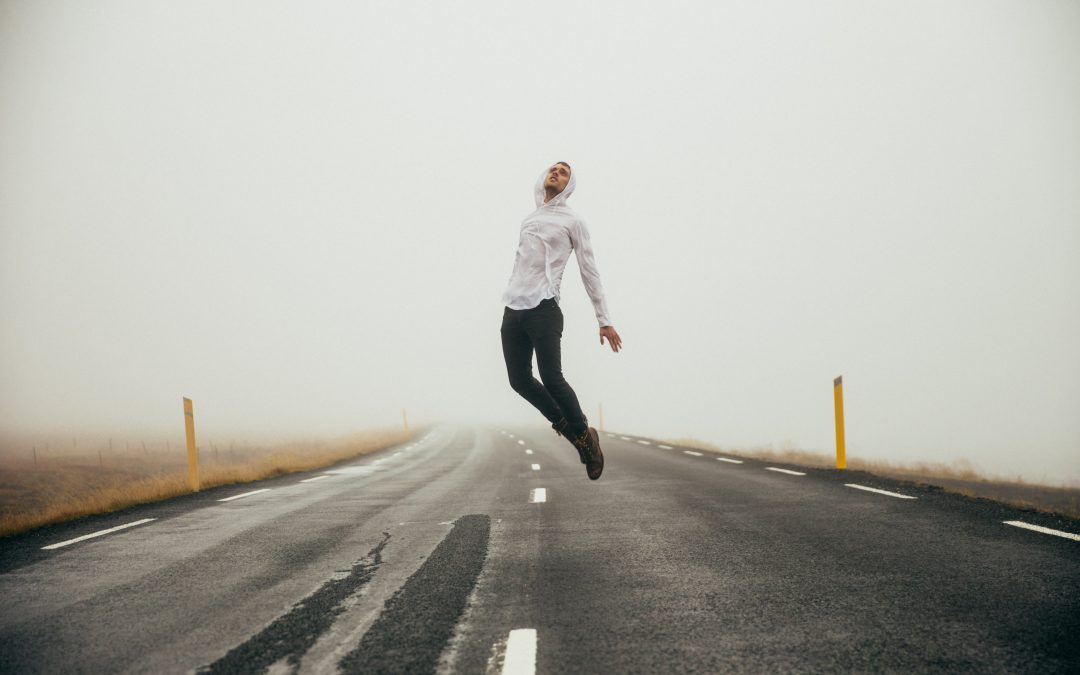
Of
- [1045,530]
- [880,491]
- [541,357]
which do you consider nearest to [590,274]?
[541,357]

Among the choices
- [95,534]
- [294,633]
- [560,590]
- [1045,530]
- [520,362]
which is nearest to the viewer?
[294,633]

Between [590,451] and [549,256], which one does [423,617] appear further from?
[549,256]

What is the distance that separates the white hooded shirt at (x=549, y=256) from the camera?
450 centimetres

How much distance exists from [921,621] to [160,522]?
6.18 metres

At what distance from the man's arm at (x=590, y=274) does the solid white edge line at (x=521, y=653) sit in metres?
2.49

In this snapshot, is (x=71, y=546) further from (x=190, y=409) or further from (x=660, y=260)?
(x=660, y=260)

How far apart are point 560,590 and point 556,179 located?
306 cm

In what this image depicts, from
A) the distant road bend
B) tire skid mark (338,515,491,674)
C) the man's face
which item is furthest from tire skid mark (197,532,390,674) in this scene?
the man's face

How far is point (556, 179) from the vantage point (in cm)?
482

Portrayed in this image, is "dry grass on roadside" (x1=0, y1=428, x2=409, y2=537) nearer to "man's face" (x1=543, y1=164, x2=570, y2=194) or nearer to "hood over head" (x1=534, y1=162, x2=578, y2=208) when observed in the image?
"hood over head" (x1=534, y1=162, x2=578, y2=208)

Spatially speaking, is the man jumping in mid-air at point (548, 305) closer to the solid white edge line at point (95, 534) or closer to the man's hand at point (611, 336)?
the man's hand at point (611, 336)

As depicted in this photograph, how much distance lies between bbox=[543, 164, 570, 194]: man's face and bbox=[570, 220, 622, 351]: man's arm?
36 centimetres

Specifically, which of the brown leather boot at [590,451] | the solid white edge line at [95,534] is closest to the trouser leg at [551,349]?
the brown leather boot at [590,451]

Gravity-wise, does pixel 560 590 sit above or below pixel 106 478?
above
